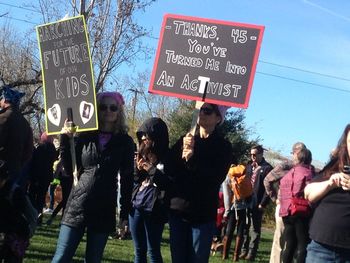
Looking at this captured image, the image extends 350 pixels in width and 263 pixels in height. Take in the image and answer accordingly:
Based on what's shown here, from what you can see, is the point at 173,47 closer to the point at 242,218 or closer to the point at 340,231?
the point at 340,231

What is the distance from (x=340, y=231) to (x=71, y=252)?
6.91 feet

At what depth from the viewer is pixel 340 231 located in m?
3.70

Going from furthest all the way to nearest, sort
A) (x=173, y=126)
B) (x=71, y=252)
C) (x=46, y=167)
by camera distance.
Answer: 1. (x=173, y=126)
2. (x=46, y=167)
3. (x=71, y=252)

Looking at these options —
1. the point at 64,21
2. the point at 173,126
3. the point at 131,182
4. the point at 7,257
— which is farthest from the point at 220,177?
the point at 173,126

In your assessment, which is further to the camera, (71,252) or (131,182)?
(131,182)

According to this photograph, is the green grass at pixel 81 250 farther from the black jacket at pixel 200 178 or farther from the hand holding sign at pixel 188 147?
the hand holding sign at pixel 188 147

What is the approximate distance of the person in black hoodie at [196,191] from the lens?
462cm

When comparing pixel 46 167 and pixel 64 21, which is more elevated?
pixel 64 21

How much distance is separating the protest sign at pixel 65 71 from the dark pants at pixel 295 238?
3782 mm

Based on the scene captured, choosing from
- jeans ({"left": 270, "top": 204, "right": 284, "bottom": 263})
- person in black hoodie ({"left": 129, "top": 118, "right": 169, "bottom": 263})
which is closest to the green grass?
jeans ({"left": 270, "top": 204, "right": 284, "bottom": 263})

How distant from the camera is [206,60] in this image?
5.10 m

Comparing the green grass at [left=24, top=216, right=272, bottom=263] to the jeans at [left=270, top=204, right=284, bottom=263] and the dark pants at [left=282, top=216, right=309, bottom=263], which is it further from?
the dark pants at [left=282, top=216, right=309, bottom=263]

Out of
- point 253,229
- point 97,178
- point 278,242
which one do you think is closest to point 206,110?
point 97,178

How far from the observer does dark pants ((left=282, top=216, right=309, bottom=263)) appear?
7766 mm
